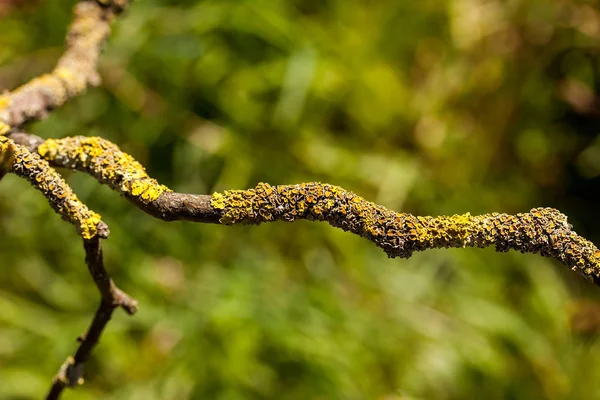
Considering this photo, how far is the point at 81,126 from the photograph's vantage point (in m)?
1.31

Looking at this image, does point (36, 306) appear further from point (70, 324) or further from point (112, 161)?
point (112, 161)

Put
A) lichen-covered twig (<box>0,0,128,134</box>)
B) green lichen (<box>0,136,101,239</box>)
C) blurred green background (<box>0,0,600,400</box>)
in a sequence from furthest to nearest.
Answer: blurred green background (<box>0,0,600,400</box>) < lichen-covered twig (<box>0,0,128,134</box>) < green lichen (<box>0,136,101,239</box>)

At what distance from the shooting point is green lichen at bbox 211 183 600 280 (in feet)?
1.30

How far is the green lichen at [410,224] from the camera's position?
0.40 m

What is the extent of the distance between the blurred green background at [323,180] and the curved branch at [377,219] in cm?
80

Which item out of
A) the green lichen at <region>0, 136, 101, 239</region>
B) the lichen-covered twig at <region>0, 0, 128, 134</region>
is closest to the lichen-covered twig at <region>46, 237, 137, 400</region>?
the green lichen at <region>0, 136, 101, 239</region>

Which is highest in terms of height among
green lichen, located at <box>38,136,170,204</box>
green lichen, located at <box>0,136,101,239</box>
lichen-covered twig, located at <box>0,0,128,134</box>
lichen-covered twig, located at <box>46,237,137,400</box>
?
lichen-covered twig, located at <box>0,0,128,134</box>

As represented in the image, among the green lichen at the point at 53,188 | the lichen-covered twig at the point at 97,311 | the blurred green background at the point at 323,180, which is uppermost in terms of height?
the blurred green background at the point at 323,180

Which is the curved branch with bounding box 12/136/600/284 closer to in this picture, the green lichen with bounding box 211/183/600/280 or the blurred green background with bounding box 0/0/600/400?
the green lichen with bounding box 211/183/600/280

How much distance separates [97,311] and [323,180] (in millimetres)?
930

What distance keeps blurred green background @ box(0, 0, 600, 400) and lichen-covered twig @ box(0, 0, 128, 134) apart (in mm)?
628

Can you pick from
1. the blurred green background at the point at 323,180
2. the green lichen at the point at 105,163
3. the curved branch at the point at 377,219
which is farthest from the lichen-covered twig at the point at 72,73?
the blurred green background at the point at 323,180

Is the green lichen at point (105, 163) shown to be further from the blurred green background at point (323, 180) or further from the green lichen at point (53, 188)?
the blurred green background at point (323, 180)

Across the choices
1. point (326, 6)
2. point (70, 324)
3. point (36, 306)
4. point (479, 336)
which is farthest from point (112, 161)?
point (326, 6)
